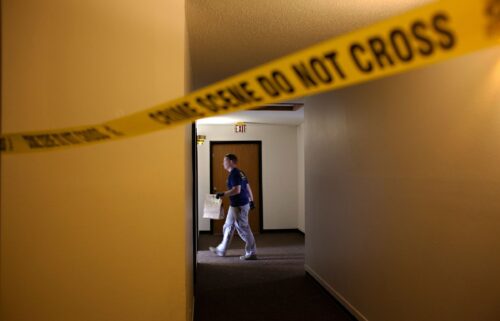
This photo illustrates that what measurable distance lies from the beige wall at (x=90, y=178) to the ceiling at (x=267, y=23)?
23.9 inches

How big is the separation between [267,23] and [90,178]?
155cm

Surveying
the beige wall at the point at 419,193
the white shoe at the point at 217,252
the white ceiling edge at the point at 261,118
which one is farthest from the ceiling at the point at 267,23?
the white shoe at the point at 217,252

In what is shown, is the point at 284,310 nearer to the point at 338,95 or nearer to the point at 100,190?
the point at 338,95

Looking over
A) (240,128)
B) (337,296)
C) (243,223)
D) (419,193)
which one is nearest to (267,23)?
(419,193)

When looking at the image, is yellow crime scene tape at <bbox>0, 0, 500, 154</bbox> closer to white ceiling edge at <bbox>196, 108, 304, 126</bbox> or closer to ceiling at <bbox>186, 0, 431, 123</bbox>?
ceiling at <bbox>186, 0, 431, 123</bbox>

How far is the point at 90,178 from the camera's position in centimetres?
190

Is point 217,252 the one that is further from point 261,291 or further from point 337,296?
point 337,296

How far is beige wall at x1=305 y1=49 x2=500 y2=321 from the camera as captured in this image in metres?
1.90

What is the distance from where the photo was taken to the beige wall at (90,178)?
186 cm

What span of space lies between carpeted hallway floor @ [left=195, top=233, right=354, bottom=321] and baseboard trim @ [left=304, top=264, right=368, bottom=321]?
0.17ft

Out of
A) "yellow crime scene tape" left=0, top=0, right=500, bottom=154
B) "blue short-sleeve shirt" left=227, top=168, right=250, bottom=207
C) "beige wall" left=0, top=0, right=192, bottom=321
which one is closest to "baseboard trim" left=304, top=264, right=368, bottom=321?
"blue short-sleeve shirt" left=227, top=168, right=250, bottom=207

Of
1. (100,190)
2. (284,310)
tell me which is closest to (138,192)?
(100,190)

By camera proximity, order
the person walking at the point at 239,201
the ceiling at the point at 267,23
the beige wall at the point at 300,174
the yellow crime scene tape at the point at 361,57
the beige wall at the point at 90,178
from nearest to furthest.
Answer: the yellow crime scene tape at the point at 361,57, the beige wall at the point at 90,178, the ceiling at the point at 267,23, the person walking at the point at 239,201, the beige wall at the point at 300,174

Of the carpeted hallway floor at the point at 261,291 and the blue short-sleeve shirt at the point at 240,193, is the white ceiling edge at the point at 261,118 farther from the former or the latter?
the carpeted hallway floor at the point at 261,291
